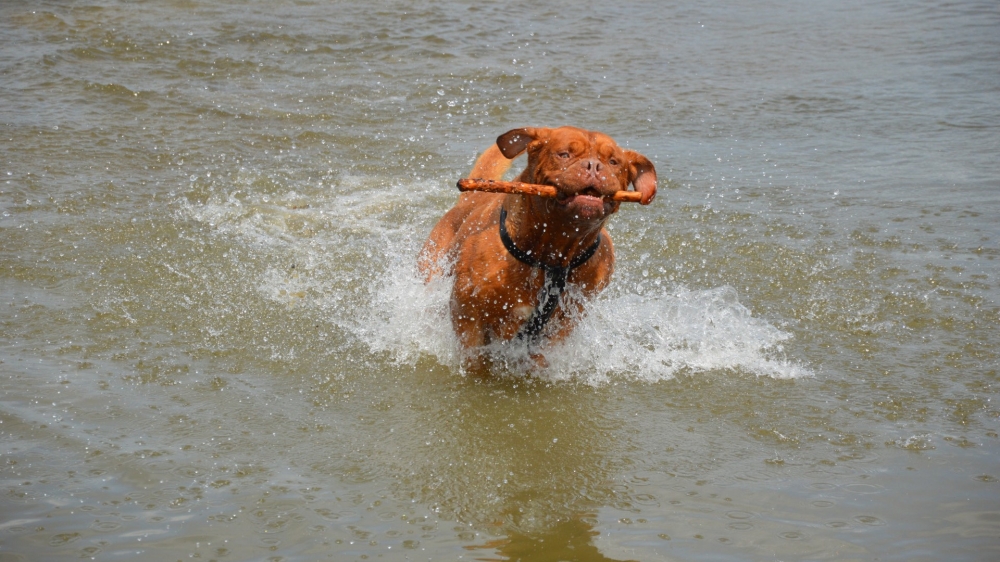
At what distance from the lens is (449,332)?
5195 millimetres

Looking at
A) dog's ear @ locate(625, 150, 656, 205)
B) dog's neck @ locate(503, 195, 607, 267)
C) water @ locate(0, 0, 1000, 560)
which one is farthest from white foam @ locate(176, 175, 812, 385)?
dog's ear @ locate(625, 150, 656, 205)

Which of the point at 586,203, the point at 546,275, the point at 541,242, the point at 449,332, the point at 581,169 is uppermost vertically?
the point at 581,169

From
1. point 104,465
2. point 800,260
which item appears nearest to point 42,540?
point 104,465

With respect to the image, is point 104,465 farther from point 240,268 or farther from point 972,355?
point 972,355

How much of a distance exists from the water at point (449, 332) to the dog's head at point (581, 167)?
91 centimetres

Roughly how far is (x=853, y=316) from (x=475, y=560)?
3.31 m

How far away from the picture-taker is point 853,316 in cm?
571

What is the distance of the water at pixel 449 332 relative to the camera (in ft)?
11.7

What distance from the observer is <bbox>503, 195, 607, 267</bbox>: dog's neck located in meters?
4.35

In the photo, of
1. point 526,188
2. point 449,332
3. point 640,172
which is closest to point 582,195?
point 526,188

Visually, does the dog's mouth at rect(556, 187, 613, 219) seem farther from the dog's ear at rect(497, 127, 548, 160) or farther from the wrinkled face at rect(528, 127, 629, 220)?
the dog's ear at rect(497, 127, 548, 160)

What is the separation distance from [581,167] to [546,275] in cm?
64

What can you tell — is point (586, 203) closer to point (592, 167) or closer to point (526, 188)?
point (592, 167)

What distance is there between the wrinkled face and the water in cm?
96
